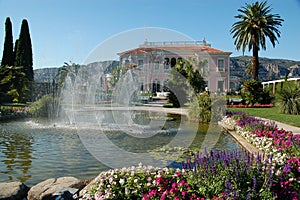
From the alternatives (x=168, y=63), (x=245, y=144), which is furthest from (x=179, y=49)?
(x=245, y=144)

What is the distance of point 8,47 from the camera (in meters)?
29.4

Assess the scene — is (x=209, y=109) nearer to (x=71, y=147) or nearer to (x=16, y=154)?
(x=71, y=147)

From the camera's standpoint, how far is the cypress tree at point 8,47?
96.4ft

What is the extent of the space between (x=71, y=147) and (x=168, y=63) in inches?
1587

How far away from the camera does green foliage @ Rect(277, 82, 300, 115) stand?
18047 millimetres

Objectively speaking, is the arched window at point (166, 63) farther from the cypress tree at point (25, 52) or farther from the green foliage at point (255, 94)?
the green foliage at point (255, 94)

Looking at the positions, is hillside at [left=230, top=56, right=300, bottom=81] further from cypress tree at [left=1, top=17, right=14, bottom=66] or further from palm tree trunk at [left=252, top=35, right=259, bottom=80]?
cypress tree at [left=1, top=17, right=14, bottom=66]

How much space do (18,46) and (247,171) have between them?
99.0 feet

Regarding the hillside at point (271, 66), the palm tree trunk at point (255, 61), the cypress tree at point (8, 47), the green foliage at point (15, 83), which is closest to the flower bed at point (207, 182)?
the green foliage at point (15, 83)

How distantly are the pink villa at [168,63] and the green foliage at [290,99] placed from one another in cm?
2752

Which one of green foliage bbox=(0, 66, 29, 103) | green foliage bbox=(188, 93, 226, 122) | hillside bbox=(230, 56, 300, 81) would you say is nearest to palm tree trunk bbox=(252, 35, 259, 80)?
green foliage bbox=(188, 93, 226, 122)

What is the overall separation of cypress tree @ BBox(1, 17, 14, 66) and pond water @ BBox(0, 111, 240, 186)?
20103mm

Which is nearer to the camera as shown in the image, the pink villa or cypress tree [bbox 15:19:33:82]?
cypress tree [bbox 15:19:33:82]

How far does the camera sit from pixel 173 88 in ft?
91.1
